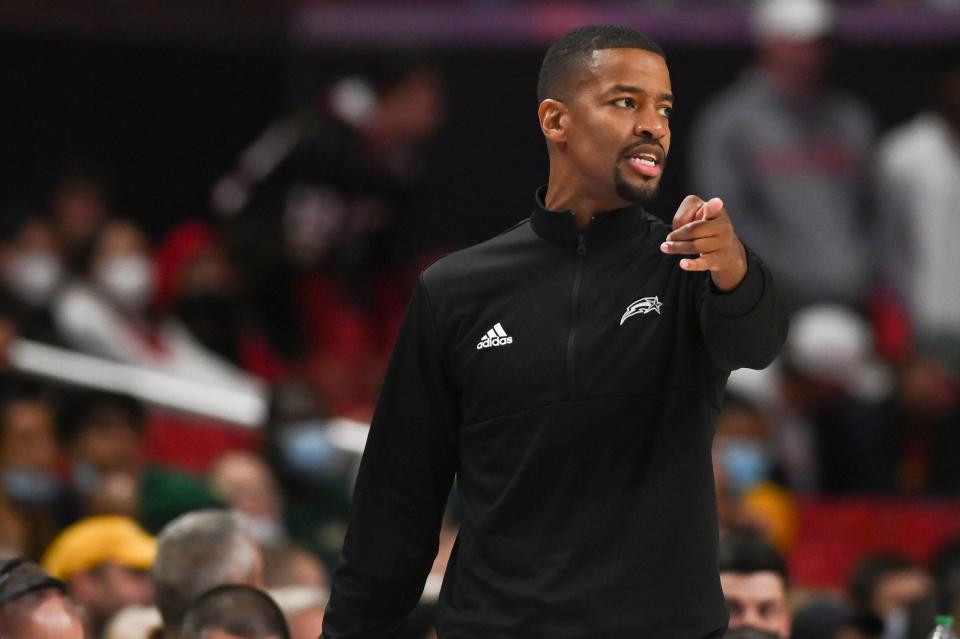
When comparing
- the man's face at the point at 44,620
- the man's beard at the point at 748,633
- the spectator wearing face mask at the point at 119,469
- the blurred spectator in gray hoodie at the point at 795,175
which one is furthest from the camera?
the blurred spectator in gray hoodie at the point at 795,175

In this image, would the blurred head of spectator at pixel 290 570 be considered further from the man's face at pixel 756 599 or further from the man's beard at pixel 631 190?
the man's beard at pixel 631 190

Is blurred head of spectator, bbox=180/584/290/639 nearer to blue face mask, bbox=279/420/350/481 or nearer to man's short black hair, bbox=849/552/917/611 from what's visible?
man's short black hair, bbox=849/552/917/611

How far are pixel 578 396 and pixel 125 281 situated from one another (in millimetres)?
6354

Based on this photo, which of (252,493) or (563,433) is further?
(252,493)

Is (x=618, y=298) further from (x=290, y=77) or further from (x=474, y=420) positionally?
(x=290, y=77)

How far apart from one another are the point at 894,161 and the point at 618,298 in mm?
5832

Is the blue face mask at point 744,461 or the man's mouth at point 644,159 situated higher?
the man's mouth at point 644,159

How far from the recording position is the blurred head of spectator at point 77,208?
9.37 m

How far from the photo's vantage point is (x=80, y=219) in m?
9.45

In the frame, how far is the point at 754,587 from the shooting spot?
4.53m

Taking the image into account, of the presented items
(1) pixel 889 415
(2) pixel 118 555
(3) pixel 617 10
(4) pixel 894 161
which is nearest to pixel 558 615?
(2) pixel 118 555

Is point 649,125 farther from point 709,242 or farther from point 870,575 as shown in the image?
point 870,575

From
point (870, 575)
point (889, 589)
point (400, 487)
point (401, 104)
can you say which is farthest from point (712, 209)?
point (401, 104)

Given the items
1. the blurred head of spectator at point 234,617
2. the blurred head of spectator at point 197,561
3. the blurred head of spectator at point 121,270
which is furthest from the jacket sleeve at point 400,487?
the blurred head of spectator at point 121,270
